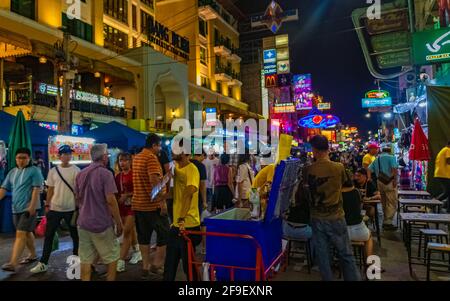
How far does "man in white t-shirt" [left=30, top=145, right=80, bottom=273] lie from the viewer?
18.6 feet

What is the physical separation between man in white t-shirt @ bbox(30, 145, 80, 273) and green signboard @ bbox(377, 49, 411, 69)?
454 inches

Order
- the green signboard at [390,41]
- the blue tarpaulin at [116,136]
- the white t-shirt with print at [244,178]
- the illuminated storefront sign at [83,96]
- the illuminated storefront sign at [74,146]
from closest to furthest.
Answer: the white t-shirt with print at [244,178] < the illuminated storefront sign at [74,146] < the blue tarpaulin at [116,136] < the green signboard at [390,41] < the illuminated storefront sign at [83,96]

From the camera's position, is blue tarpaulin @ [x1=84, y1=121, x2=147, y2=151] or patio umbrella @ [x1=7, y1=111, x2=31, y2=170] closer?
patio umbrella @ [x1=7, y1=111, x2=31, y2=170]

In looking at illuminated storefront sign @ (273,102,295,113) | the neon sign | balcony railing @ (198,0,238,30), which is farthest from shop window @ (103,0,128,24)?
illuminated storefront sign @ (273,102,295,113)

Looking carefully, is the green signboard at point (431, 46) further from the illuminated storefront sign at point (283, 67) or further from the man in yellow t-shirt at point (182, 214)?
the illuminated storefront sign at point (283, 67)

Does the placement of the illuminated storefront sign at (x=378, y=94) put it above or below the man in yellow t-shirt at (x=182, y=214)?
above

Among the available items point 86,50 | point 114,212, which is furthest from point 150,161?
point 86,50

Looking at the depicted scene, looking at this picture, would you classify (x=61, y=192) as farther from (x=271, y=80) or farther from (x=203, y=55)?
(x=203, y=55)

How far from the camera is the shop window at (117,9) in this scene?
2262cm

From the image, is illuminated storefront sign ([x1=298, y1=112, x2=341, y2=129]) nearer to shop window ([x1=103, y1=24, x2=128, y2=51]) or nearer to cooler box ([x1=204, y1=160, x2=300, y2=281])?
shop window ([x1=103, y1=24, x2=128, y2=51])

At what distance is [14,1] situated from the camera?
16.2 meters

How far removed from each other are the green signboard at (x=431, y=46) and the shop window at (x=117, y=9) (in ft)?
63.5

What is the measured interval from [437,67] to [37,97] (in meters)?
17.1

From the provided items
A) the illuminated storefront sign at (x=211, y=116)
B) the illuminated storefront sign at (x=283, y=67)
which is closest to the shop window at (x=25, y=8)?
the illuminated storefront sign at (x=211, y=116)
